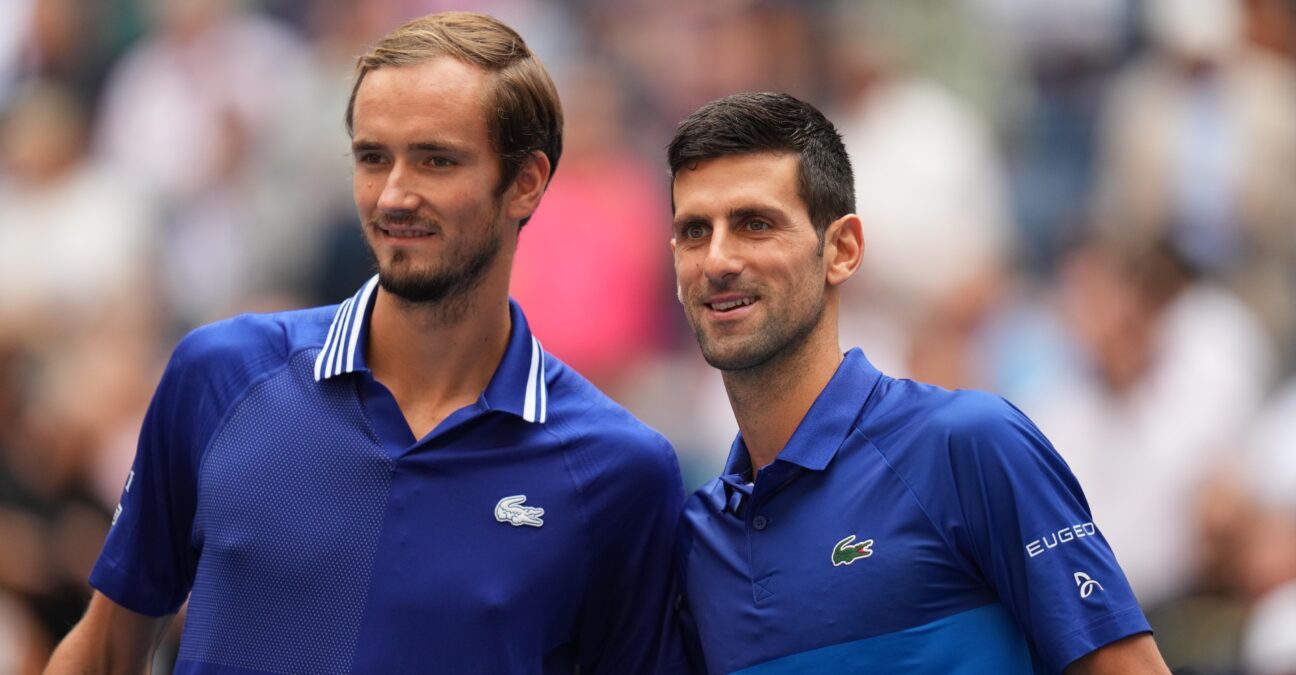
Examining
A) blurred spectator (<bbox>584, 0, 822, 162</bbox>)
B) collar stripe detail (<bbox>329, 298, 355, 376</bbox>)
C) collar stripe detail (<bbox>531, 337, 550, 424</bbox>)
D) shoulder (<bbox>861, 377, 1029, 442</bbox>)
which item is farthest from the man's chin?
blurred spectator (<bbox>584, 0, 822, 162</bbox>)

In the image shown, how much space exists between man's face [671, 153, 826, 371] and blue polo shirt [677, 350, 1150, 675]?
179 mm

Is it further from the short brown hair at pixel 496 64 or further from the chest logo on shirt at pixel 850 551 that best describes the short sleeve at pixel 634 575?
the short brown hair at pixel 496 64

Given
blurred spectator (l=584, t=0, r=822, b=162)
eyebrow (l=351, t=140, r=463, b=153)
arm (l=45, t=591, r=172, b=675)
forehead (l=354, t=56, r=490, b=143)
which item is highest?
blurred spectator (l=584, t=0, r=822, b=162)

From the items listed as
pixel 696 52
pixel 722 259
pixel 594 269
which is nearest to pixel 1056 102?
pixel 696 52

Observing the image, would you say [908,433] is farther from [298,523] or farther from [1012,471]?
[298,523]

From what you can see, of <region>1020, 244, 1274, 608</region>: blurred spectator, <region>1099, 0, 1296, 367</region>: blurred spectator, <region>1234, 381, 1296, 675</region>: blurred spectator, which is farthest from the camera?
<region>1099, 0, 1296, 367</region>: blurred spectator

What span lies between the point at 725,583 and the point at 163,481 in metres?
1.15

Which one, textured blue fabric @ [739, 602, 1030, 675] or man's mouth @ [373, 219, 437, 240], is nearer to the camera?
textured blue fabric @ [739, 602, 1030, 675]

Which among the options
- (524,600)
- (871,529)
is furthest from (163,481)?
(871,529)

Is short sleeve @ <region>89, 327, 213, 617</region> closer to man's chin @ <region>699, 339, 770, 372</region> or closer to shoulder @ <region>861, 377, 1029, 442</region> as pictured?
man's chin @ <region>699, 339, 770, 372</region>

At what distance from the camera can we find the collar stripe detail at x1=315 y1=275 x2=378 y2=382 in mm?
3363

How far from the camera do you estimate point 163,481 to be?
3453 mm

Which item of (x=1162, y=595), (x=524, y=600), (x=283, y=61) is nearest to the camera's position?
(x=524, y=600)

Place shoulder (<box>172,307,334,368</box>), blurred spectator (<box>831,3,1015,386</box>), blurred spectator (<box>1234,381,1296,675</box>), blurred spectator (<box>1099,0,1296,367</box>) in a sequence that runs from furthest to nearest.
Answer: blurred spectator (<box>1099,0,1296,367</box>), blurred spectator (<box>831,3,1015,386</box>), blurred spectator (<box>1234,381,1296,675</box>), shoulder (<box>172,307,334,368</box>)
